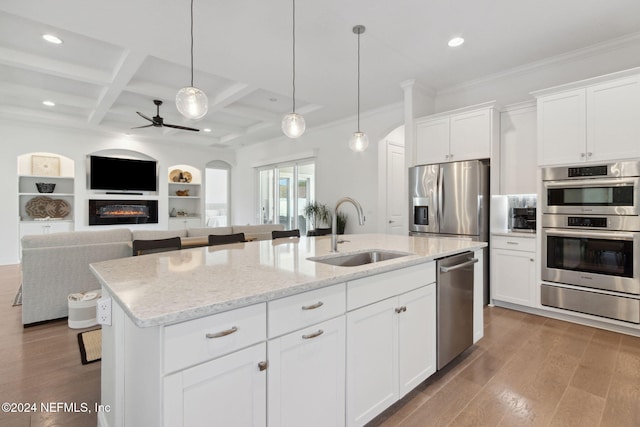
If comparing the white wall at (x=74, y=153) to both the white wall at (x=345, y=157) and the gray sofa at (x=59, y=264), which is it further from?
the gray sofa at (x=59, y=264)

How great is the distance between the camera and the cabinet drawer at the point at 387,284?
1543 millimetres

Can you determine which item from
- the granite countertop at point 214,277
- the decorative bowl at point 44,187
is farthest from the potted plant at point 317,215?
the decorative bowl at point 44,187

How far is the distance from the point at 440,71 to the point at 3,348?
531 cm

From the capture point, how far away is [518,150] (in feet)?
12.5

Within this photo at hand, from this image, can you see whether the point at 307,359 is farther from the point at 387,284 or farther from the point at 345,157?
the point at 345,157

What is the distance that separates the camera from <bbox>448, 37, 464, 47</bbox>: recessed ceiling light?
3244 millimetres

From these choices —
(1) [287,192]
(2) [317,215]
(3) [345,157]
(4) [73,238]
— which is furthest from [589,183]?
(1) [287,192]

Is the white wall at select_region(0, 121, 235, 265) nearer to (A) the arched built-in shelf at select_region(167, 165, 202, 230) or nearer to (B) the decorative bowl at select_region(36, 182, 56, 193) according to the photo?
(A) the arched built-in shelf at select_region(167, 165, 202, 230)

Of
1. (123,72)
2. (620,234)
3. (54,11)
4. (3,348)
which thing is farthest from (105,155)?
(620,234)

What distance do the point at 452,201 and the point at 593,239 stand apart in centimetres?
A: 140

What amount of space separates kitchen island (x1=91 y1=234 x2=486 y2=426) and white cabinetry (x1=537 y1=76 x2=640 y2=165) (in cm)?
226

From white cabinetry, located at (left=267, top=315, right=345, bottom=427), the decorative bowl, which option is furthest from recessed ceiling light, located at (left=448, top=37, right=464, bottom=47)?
the decorative bowl

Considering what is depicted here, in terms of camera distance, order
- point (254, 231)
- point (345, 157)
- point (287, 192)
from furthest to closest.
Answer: point (287, 192) → point (345, 157) → point (254, 231)

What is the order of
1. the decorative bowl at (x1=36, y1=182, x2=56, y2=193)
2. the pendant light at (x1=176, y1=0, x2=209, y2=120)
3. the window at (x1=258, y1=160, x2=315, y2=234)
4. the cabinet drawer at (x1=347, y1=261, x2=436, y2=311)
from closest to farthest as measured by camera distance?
the cabinet drawer at (x1=347, y1=261, x2=436, y2=311) → the pendant light at (x1=176, y1=0, x2=209, y2=120) → the decorative bowl at (x1=36, y1=182, x2=56, y2=193) → the window at (x1=258, y1=160, x2=315, y2=234)
